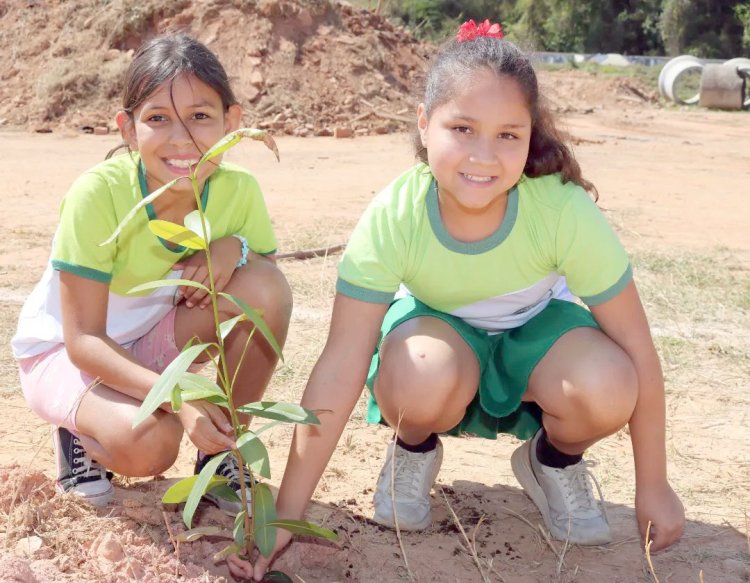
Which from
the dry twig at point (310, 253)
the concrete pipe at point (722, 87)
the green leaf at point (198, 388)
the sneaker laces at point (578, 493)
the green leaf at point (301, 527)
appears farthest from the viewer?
the concrete pipe at point (722, 87)

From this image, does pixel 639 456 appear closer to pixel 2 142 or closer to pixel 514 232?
pixel 514 232

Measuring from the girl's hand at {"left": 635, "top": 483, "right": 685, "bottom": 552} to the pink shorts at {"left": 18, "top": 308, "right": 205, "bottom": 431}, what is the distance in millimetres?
1139

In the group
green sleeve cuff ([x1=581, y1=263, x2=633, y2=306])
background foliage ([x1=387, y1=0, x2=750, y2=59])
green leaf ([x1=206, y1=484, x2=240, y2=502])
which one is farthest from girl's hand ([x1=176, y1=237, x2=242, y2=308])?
→ background foliage ([x1=387, y1=0, x2=750, y2=59])

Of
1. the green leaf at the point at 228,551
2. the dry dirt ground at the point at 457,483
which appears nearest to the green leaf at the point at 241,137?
the green leaf at the point at 228,551

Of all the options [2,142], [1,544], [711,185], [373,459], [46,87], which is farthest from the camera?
[46,87]

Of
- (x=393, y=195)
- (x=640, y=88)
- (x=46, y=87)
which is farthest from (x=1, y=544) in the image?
(x=640, y=88)

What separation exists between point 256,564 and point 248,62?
10.8 meters

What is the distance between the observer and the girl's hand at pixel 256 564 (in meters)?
1.95

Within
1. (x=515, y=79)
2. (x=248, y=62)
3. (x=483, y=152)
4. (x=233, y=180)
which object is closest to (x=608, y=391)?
(x=483, y=152)

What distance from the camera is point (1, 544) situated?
6.64ft

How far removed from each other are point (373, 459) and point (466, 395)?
0.58 metres

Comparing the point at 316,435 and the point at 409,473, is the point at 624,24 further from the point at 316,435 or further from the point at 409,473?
the point at 316,435

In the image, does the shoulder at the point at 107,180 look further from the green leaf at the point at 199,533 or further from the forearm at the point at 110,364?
the green leaf at the point at 199,533

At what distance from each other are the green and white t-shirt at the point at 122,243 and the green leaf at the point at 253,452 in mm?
632
